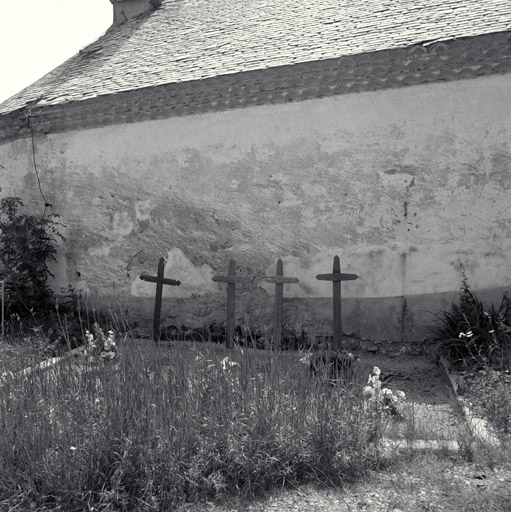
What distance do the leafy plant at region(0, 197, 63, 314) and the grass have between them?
5.11m

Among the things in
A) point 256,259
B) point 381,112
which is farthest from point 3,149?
point 381,112

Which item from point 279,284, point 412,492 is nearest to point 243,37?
point 279,284

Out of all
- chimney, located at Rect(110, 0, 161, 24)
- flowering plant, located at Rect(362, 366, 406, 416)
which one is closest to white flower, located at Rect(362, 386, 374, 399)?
flowering plant, located at Rect(362, 366, 406, 416)

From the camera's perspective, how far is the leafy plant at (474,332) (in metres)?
5.97

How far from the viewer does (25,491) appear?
341 cm

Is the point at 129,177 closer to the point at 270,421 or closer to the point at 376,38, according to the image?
the point at 376,38

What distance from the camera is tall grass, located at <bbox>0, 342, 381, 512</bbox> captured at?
11.4 ft

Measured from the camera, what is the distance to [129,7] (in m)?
12.4

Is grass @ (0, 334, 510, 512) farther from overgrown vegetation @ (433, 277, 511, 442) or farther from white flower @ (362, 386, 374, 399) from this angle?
overgrown vegetation @ (433, 277, 511, 442)

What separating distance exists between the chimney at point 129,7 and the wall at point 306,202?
437 cm

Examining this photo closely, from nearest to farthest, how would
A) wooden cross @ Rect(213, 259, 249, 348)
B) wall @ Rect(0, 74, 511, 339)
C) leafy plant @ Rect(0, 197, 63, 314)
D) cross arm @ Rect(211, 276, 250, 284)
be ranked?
wall @ Rect(0, 74, 511, 339), wooden cross @ Rect(213, 259, 249, 348), cross arm @ Rect(211, 276, 250, 284), leafy plant @ Rect(0, 197, 63, 314)

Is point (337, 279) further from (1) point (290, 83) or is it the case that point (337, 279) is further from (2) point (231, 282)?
(1) point (290, 83)

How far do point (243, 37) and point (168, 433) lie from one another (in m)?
6.93

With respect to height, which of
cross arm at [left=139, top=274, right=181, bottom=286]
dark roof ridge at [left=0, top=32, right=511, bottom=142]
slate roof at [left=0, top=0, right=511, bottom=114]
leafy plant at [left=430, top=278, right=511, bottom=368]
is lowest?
leafy plant at [left=430, top=278, right=511, bottom=368]
